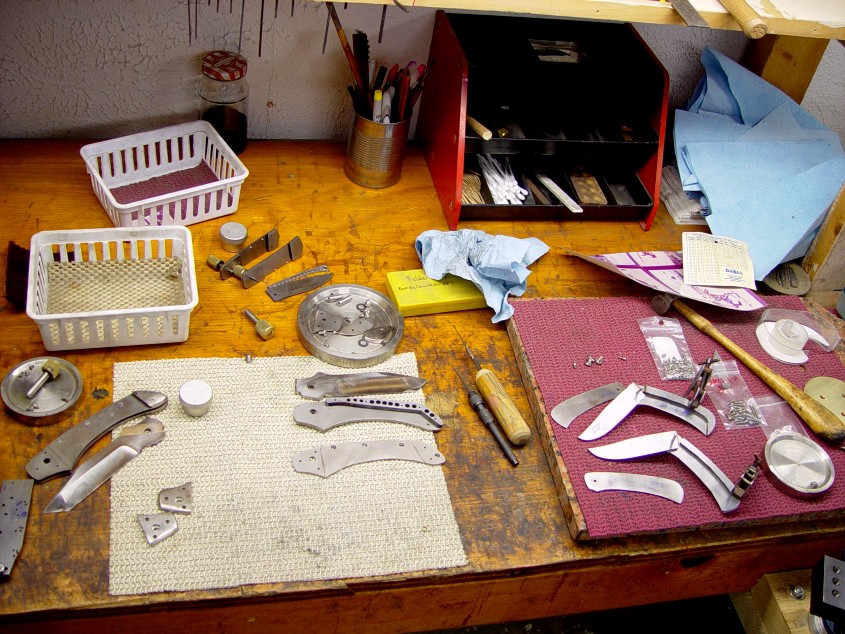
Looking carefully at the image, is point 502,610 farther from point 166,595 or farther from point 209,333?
point 209,333

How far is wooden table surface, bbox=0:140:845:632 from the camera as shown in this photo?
0.98 meters

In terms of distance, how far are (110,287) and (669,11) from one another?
3.45 feet

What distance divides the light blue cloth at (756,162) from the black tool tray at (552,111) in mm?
145

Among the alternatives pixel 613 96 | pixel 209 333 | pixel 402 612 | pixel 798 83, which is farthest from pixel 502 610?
pixel 798 83

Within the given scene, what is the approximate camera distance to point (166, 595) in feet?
3.12

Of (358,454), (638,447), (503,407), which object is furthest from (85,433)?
(638,447)

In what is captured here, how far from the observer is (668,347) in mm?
1363

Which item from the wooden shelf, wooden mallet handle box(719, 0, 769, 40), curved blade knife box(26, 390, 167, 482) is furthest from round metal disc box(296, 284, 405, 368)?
wooden mallet handle box(719, 0, 769, 40)

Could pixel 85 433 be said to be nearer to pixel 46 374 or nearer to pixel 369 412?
pixel 46 374

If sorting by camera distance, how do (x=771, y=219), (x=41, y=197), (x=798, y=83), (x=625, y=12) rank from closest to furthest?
1. (x=625, y=12)
2. (x=41, y=197)
3. (x=771, y=219)
4. (x=798, y=83)

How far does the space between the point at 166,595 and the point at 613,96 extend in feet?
4.29

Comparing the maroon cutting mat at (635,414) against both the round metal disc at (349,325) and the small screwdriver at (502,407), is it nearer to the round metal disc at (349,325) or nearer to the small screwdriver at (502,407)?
the small screwdriver at (502,407)

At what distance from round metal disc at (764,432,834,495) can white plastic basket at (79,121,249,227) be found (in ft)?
3.42

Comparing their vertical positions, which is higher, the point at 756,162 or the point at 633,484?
the point at 756,162
